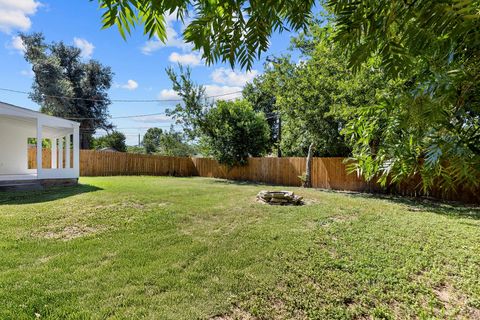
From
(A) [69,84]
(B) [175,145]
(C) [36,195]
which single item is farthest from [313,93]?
(A) [69,84]

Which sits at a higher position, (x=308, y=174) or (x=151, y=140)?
(x=151, y=140)

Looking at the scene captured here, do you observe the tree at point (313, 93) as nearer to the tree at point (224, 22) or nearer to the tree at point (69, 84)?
the tree at point (224, 22)

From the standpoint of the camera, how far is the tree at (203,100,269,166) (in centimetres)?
1705

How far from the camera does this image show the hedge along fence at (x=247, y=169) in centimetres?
1273

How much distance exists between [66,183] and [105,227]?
6.51 metres

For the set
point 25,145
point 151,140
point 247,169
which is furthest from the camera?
point 151,140

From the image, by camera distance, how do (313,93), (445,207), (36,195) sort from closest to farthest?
(36,195), (445,207), (313,93)

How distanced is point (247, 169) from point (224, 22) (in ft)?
56.1

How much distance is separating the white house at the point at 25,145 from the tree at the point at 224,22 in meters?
10.9

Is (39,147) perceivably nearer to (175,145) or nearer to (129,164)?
(129,164)

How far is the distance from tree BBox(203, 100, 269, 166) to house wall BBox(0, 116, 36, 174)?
29.8ft

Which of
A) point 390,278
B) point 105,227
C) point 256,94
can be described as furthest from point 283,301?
point 256,94

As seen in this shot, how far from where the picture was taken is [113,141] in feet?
104

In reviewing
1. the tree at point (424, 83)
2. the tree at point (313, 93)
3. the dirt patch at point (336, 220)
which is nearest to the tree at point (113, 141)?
the tree at point (313, 93)
